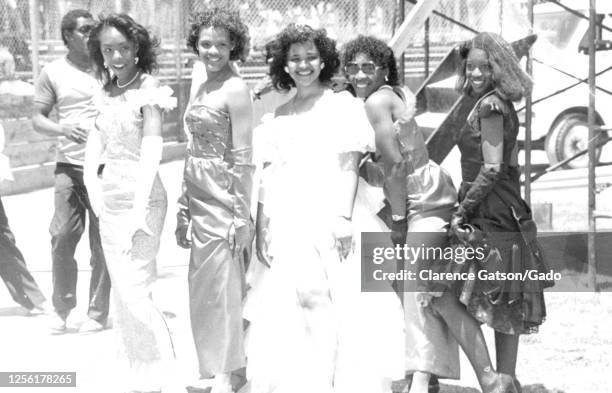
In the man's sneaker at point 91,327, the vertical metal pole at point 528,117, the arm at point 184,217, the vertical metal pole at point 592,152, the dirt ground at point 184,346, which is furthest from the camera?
the vertical metal pole at point 528,117

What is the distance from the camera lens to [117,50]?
5.50m

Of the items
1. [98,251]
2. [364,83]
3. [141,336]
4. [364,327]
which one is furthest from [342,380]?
[98,251]

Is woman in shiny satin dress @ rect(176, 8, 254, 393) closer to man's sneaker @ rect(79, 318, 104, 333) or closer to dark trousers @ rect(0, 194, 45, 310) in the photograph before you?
man's sneaker @ rect(79, 318, 104, 333)

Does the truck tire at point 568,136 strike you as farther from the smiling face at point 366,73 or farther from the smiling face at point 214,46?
the smiling face at point 214,46

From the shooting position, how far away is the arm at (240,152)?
17.3ft

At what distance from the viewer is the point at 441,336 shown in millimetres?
5297

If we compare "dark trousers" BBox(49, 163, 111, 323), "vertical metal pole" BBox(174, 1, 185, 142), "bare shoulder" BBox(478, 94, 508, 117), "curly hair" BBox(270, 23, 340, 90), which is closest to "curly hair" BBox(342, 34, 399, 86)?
"curly hair" BBox(270, 23, 340, 90)

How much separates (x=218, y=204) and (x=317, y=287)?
0.59 metres

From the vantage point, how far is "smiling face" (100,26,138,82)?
550 centimetres

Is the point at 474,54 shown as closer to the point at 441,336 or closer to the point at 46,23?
the point at 441,336

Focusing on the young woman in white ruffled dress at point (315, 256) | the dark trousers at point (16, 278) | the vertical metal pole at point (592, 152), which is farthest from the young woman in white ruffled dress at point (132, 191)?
the vertical metal pole at point (592, 152)

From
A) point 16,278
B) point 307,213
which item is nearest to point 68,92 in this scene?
point 16,278

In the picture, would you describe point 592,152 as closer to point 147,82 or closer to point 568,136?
point 147,82

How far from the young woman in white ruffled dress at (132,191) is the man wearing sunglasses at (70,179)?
1.40m
